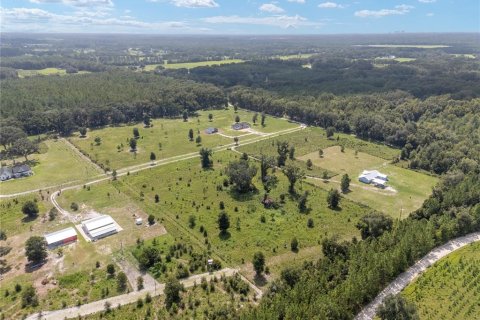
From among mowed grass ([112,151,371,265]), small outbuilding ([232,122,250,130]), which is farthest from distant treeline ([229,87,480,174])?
mowed grass ([112,151,371,265])

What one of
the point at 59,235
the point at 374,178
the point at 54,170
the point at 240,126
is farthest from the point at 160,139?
the point at 374,178

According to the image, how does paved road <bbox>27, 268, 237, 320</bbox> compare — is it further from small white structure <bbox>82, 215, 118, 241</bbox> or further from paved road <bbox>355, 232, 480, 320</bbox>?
paved road <bbox>355, 232, 480, 320</bbox>

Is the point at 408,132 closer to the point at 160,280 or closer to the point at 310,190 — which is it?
the point at 310,190

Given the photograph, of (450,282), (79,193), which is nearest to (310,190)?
(450,282)

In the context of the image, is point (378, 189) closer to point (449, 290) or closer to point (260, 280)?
point (449, 290)

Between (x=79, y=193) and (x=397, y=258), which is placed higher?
(x=397, y=258)
